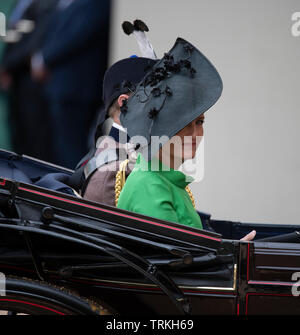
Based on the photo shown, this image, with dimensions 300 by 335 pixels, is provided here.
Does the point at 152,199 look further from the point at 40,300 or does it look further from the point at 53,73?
the point at 53,73

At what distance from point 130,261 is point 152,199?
16 centimetres

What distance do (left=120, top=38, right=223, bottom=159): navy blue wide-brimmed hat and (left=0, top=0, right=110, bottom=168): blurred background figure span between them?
1.83 metres

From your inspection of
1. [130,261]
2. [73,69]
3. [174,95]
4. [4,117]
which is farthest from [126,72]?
[4,117]

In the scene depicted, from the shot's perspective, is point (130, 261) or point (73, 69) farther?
point (73, 69)

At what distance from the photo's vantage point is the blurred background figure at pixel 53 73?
9.16 feet

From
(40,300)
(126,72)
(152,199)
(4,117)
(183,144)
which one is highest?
(4,117)

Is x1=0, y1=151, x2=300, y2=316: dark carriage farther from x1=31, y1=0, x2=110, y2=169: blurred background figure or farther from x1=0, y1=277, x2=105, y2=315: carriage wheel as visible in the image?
x1=31, y1=0, x2=110, y2=169: blurred background figure

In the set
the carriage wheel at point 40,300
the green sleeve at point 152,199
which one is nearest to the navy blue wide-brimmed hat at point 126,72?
the green sleeve at point 152,199

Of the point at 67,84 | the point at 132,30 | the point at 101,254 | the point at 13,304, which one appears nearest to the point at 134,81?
the point at 132,30

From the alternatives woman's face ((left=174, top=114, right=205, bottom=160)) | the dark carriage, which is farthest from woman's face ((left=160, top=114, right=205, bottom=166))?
the dark carriage

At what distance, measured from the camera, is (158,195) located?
1.08 meters

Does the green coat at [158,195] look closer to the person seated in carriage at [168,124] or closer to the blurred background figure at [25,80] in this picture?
the person seated in carriage at [168,124]

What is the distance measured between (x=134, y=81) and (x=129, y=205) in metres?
0.62

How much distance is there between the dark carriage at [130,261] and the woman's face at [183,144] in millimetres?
186
